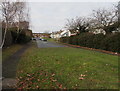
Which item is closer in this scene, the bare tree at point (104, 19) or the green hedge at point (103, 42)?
the green hedge at point (103, 42)

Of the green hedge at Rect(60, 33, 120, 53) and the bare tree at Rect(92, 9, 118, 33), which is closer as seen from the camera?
the green hedge at Rect(60, 33, 120, 53)

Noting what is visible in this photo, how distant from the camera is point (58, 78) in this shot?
3.91 metres

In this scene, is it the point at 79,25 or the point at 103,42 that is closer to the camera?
the point at 103,42

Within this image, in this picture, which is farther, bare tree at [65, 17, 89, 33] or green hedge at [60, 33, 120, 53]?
bare tree at [65, 17, 89, 33]

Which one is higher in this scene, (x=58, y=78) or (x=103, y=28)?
(x=103, y=28)

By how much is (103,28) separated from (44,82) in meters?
20.1

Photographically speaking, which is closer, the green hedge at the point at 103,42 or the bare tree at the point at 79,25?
the green hedge at the point at 103,42

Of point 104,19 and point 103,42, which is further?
point 104,19

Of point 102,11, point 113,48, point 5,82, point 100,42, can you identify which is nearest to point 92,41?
point 100,42

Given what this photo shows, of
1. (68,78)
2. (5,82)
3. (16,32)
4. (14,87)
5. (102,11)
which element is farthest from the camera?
(102,11)

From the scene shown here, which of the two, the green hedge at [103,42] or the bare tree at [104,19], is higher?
the bare tree at [104,19]

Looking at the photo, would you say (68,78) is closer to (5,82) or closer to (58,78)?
(58,78)

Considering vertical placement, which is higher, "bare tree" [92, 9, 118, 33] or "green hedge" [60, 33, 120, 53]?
"bare tree" [92, 9, 118, 33]

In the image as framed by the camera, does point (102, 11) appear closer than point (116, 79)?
No
